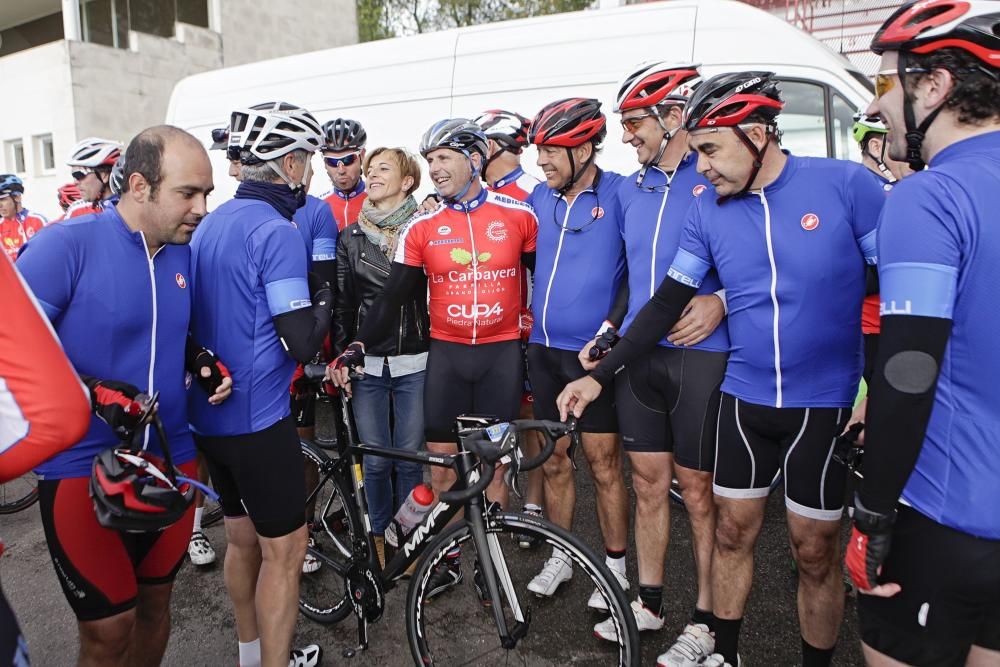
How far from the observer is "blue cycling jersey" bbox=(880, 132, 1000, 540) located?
145 centimetres

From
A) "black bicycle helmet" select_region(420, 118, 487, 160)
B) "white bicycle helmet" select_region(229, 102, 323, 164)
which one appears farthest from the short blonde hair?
"white bicycle helmet" select_region(229, 102, 323, 164)

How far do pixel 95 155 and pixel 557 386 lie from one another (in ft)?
14.8

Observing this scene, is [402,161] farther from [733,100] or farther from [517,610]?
[517,610]

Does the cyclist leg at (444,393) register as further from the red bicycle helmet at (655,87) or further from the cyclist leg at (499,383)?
the red bicycle helmet at (655,87)

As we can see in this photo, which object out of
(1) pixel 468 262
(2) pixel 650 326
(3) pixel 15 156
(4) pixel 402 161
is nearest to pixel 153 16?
(3) pixel 15 156

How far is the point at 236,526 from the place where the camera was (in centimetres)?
277

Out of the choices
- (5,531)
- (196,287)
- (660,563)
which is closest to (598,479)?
(660,563)

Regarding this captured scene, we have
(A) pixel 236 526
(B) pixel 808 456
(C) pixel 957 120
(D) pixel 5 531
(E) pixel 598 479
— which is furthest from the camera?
(D) pixel 5 531

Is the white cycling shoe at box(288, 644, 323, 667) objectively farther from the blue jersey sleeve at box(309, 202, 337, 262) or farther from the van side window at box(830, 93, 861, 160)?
the van side window at box(830, 93, 861, 160)

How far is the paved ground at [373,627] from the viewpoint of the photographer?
3066mm

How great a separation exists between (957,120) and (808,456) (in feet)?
4.28

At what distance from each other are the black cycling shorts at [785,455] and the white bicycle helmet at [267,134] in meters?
2.00

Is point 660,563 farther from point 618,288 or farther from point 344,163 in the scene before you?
point 344,163

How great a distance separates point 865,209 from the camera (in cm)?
240
